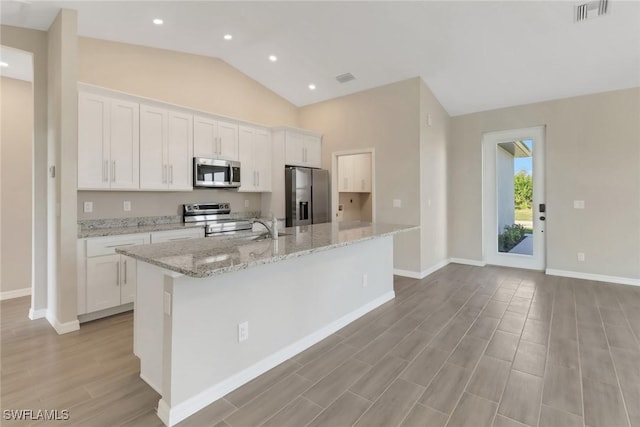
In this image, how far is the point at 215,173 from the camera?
14.5 ft

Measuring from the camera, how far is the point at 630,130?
430cm

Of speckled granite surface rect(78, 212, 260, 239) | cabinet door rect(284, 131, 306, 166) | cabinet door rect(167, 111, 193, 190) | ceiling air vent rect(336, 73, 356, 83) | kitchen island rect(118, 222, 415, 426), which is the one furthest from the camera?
cabinet door rect(284, 131, 306, 166)

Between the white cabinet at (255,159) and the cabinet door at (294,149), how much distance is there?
12.8 inches

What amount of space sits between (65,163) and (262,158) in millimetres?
2725

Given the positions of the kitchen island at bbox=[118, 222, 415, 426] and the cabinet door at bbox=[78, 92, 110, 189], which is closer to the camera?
the kitchen island at bbox=[118, 222, 415, 426]

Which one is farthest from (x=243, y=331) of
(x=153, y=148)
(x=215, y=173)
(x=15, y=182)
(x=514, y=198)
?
(x=514, y=198)

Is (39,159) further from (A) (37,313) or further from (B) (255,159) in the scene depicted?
(B) (255,159)

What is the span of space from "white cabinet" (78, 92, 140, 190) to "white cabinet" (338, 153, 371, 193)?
352cm

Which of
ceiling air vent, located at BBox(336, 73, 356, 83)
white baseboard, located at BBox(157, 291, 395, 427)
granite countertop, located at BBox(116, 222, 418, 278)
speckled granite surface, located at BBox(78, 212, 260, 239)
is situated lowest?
white baseboard, located at BBox(157, 291, 395, 427)

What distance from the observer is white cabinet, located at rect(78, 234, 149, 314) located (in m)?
3.05

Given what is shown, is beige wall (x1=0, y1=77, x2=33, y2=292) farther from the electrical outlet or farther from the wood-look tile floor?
the electrical outlet

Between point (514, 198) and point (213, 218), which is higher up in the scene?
point (514, 198)

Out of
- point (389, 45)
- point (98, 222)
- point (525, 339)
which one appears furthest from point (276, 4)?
point (525, 339)

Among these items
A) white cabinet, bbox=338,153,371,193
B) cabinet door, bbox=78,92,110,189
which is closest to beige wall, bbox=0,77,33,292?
cabinet door, bbox=78,92,110,189
